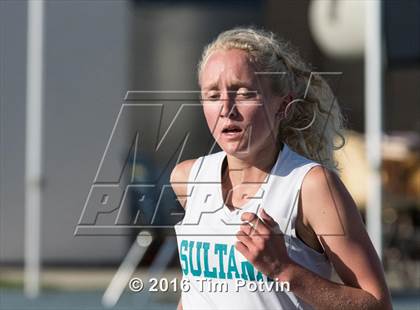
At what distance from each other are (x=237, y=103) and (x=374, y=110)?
4520 mm

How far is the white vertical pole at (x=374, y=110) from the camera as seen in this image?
6832mm

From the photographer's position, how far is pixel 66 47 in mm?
9312

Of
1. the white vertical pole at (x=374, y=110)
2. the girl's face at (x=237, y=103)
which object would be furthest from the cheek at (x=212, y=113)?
the white vertical pole at (x=374, y=110)

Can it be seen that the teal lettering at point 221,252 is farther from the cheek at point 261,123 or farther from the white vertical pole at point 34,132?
the white vertical pole at point 34,132

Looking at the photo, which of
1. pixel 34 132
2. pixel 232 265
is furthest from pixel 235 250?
pixel 34 132

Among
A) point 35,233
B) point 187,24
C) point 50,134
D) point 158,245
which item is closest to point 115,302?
point 35,233

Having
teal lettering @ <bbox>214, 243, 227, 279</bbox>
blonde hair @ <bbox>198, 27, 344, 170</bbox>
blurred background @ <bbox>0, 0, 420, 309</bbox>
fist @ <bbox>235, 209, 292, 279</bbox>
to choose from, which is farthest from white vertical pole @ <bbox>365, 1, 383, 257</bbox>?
fist @ <bbox>235, 209, 292, 279</bbox>

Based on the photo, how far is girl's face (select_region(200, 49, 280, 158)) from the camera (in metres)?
2.49

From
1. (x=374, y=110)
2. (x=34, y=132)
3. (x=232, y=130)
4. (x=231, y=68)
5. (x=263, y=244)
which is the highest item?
(x=231, y=68)

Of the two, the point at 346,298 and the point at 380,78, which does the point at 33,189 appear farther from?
the point at 346,298

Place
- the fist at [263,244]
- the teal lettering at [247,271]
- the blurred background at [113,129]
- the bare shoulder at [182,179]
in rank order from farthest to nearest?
the blurred background at [113,129], the bare shoulder at [182,179], the teal lettering at [247,271], the fist at [263,244]

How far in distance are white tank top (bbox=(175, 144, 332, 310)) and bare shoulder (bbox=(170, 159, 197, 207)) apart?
0.19 metres

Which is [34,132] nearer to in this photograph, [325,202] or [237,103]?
[237,103]

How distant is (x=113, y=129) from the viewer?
938 cm
